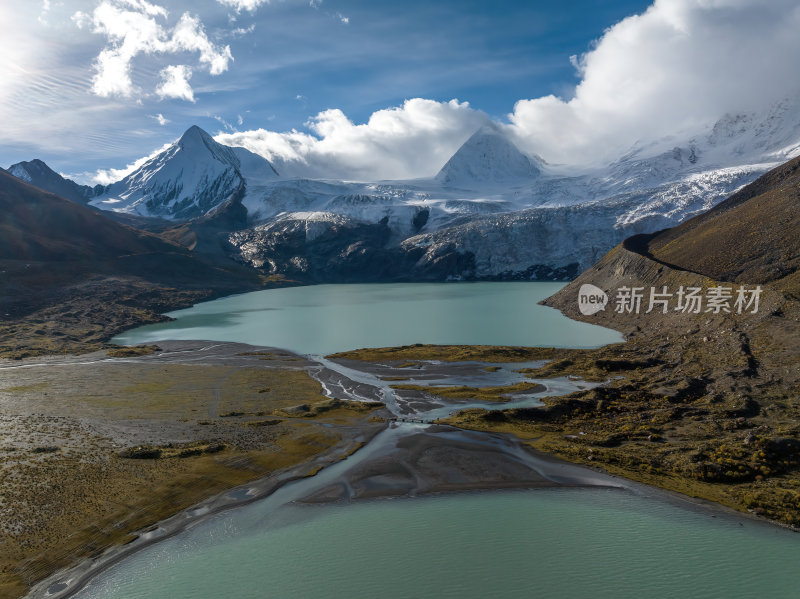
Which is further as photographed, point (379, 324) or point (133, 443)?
point (379, 324)

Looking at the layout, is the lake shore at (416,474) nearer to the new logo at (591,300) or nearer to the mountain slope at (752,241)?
the mountain slope at (752,241)

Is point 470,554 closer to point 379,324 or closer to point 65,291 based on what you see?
point 379,324

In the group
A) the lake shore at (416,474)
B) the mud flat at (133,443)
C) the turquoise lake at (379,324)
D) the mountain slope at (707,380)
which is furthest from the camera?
the turquoise lake at (379,324)

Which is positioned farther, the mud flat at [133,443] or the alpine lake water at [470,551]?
the mud flat at [133,443]

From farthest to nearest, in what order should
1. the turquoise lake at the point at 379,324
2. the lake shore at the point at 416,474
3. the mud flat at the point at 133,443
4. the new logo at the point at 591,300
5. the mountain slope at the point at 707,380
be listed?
1. the new logo at the point at 591,300
2. the turquoise lake at the point at 379,324
3. the mountain slope at the point at 707,380
4. the lake shore at the point at 416,474
5. the mud flat at the point at 133,443

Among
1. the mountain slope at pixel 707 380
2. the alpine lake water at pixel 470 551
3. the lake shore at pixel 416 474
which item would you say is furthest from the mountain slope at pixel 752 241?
the alpine lake water at pixel 470 551

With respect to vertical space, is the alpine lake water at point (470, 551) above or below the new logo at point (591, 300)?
below

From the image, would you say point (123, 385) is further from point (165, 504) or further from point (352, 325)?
point (352, 325)

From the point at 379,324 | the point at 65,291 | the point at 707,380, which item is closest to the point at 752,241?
the point at 707,380

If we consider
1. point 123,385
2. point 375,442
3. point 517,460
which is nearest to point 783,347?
point 517,460

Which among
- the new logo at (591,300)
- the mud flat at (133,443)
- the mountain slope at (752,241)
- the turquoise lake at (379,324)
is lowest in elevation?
the mud flat at (133,443)
